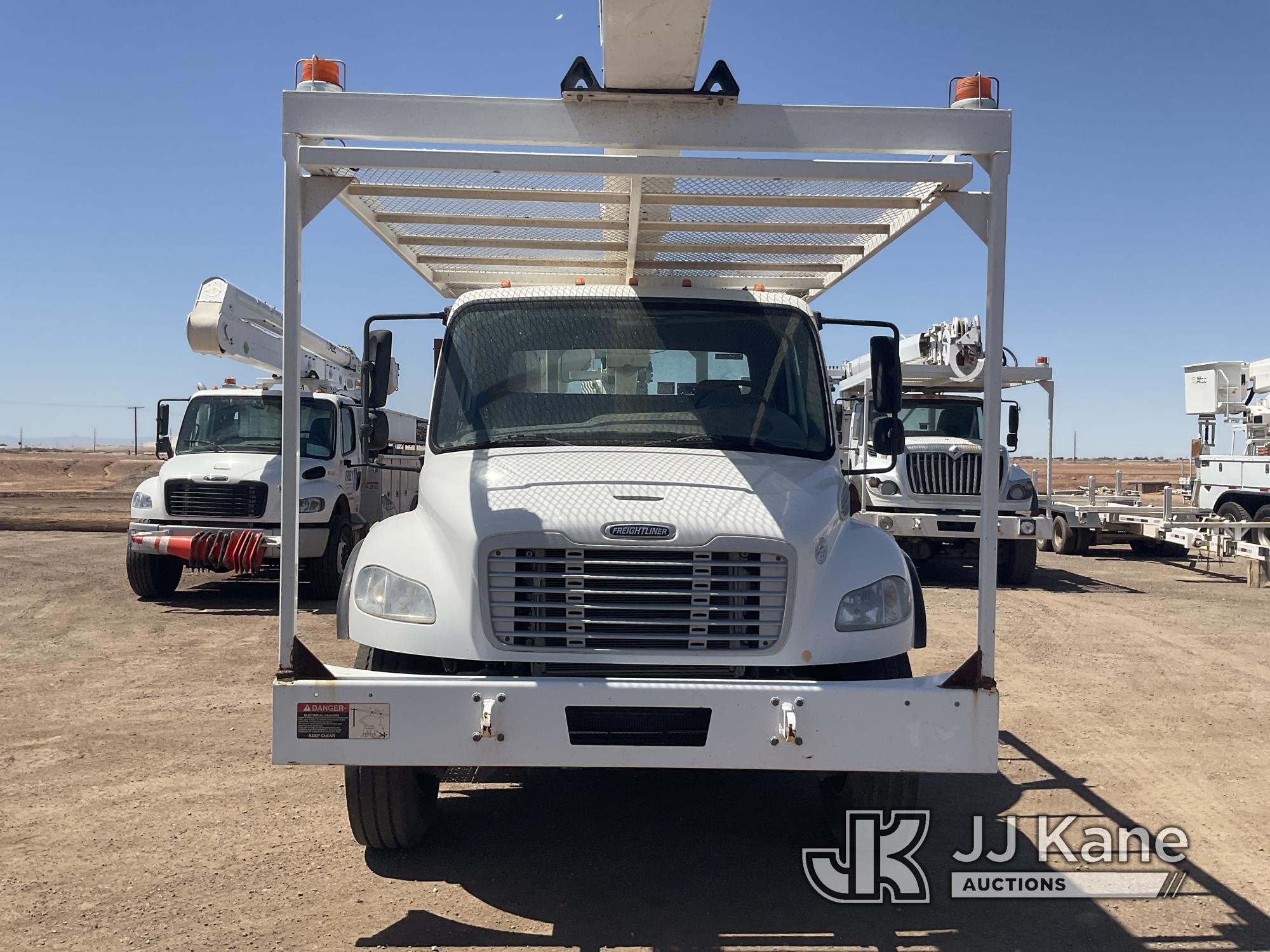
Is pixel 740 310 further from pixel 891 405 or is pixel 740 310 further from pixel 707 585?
pixel 707 585

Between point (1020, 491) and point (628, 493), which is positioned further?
point (1020, 491)

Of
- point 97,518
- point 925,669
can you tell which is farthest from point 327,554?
point 97,518

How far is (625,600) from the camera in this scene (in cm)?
390

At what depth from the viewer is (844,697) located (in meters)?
3.64

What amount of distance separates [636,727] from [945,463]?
38.0ft

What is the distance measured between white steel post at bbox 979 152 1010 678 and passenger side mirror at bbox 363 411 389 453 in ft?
9.34

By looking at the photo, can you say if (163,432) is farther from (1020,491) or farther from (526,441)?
(1020,491)

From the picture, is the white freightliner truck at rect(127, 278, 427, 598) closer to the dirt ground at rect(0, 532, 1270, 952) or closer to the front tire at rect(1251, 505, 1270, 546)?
the dirt ground at rect(0, 532, 1270, 952)

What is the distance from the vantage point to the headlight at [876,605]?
156 inches

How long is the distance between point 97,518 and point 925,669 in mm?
19398

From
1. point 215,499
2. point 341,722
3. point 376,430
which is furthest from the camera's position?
point 215,499

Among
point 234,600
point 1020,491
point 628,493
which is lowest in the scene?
point 234,600

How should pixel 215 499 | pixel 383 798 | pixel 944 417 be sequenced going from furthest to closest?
pixel 944 417 → pixel 215 499 → pixel 383 798

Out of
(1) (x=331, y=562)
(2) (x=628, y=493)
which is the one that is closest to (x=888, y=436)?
(2) (x=628, y=493)
